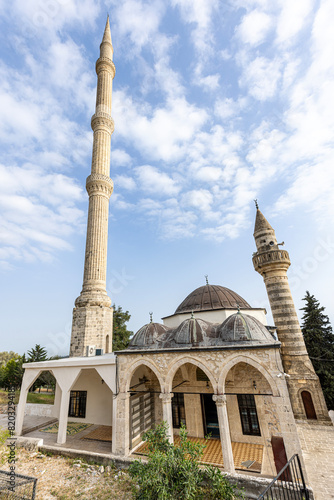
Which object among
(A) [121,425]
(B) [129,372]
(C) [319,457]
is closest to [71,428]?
(A) [121,425]

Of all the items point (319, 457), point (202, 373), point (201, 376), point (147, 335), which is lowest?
point (319, 457)

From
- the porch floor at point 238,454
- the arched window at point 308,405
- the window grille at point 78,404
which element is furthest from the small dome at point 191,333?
the arched window at point 308,405

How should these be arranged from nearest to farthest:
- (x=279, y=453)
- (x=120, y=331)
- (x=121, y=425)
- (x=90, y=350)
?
1. (x=279, y=453)
2. (x=121, y=425)
3. (x=90, y=350)
4. (x=120, y=331)

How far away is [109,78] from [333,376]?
93.8 feet

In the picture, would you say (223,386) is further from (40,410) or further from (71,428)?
(40,410)

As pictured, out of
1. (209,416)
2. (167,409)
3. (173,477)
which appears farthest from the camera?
(209,416)

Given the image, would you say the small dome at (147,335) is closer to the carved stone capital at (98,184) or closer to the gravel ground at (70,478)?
the gravel ground at (70,478)

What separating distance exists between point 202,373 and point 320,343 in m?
10.3

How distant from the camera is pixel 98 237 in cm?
1731

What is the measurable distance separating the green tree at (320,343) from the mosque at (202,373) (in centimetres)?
175

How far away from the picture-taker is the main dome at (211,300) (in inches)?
569

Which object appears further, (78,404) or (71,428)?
(78,404)

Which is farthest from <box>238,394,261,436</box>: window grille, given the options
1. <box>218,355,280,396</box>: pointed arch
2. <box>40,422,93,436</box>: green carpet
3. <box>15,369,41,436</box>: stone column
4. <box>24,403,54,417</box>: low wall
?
<box>24,403,54,417</box>: low wall

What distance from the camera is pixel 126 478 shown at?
7.33 m
